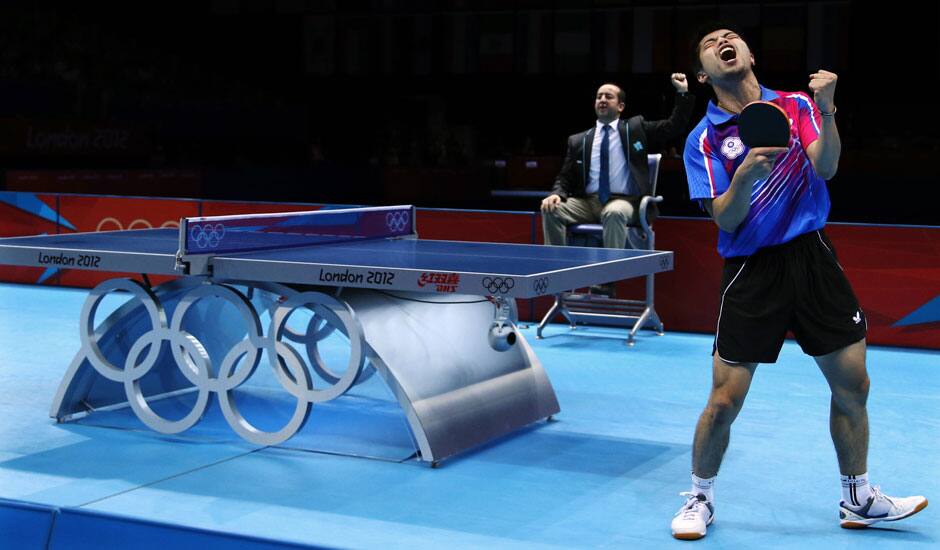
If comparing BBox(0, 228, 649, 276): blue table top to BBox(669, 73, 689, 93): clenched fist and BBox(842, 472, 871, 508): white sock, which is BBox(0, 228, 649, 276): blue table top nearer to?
BBox(842, 472, 871, 508): white sock

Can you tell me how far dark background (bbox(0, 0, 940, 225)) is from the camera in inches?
698

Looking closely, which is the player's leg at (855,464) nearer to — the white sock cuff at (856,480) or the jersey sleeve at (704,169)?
the white sock cuff at (856,480)

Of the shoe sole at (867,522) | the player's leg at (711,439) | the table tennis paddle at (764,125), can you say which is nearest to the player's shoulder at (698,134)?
Result: the table tennis paddle at (764,125)

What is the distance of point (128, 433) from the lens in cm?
521

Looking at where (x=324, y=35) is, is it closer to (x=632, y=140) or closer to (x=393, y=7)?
(x=393, y=7)

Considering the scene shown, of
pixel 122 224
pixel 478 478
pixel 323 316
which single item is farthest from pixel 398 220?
pixel 122 224

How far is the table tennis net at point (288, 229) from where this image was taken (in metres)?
4.84

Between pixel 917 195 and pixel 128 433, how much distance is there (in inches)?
488

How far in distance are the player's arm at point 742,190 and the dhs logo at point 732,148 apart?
80mm

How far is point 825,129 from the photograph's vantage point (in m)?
3.54

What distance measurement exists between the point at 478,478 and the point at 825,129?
6.10ft

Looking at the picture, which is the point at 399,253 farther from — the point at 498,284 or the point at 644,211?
the point at 644,211

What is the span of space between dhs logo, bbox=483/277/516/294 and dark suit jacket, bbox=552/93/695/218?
380 cm

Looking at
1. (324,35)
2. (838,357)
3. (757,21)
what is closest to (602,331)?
(838,357)
